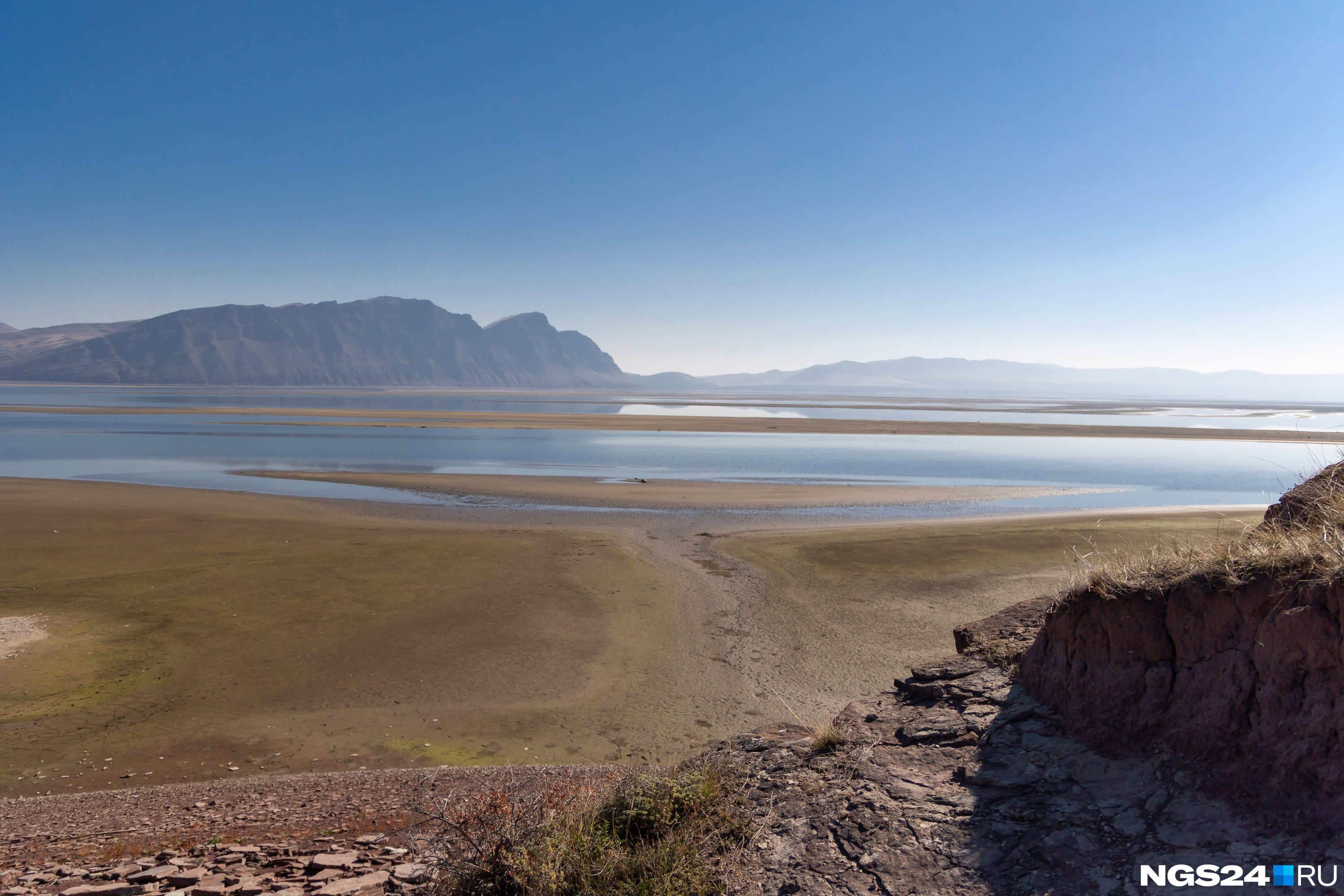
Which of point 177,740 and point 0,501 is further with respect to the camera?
point 0,501

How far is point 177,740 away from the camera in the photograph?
822cm

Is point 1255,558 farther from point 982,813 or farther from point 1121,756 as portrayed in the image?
point 982,813

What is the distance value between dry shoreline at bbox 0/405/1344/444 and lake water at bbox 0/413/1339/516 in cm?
338

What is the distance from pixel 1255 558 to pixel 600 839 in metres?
4.34

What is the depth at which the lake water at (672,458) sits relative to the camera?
2917 centimetres

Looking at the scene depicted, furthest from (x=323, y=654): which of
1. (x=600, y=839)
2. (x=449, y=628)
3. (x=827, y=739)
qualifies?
(x=827, y=739)

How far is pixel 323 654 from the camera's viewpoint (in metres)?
11.0

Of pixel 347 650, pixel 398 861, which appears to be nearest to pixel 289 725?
pixel 347 650

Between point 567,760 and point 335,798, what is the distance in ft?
8.28

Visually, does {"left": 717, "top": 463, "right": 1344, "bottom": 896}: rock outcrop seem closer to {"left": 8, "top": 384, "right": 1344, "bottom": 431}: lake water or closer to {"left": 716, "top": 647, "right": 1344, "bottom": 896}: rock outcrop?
{"left": 716, "top": 647, "right": 1344, "bottom": 896}: rock outcrop

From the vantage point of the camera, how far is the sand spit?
25.1 meters

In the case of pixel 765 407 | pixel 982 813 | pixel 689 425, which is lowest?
pixel 982 813

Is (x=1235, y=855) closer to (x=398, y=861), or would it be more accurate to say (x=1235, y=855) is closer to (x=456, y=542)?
(x=398, y=861)

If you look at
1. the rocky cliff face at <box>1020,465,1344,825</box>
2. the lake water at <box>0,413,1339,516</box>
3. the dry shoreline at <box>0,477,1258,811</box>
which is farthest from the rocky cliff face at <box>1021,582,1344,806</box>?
the lake water at <box>0,413,1339,516</box>
